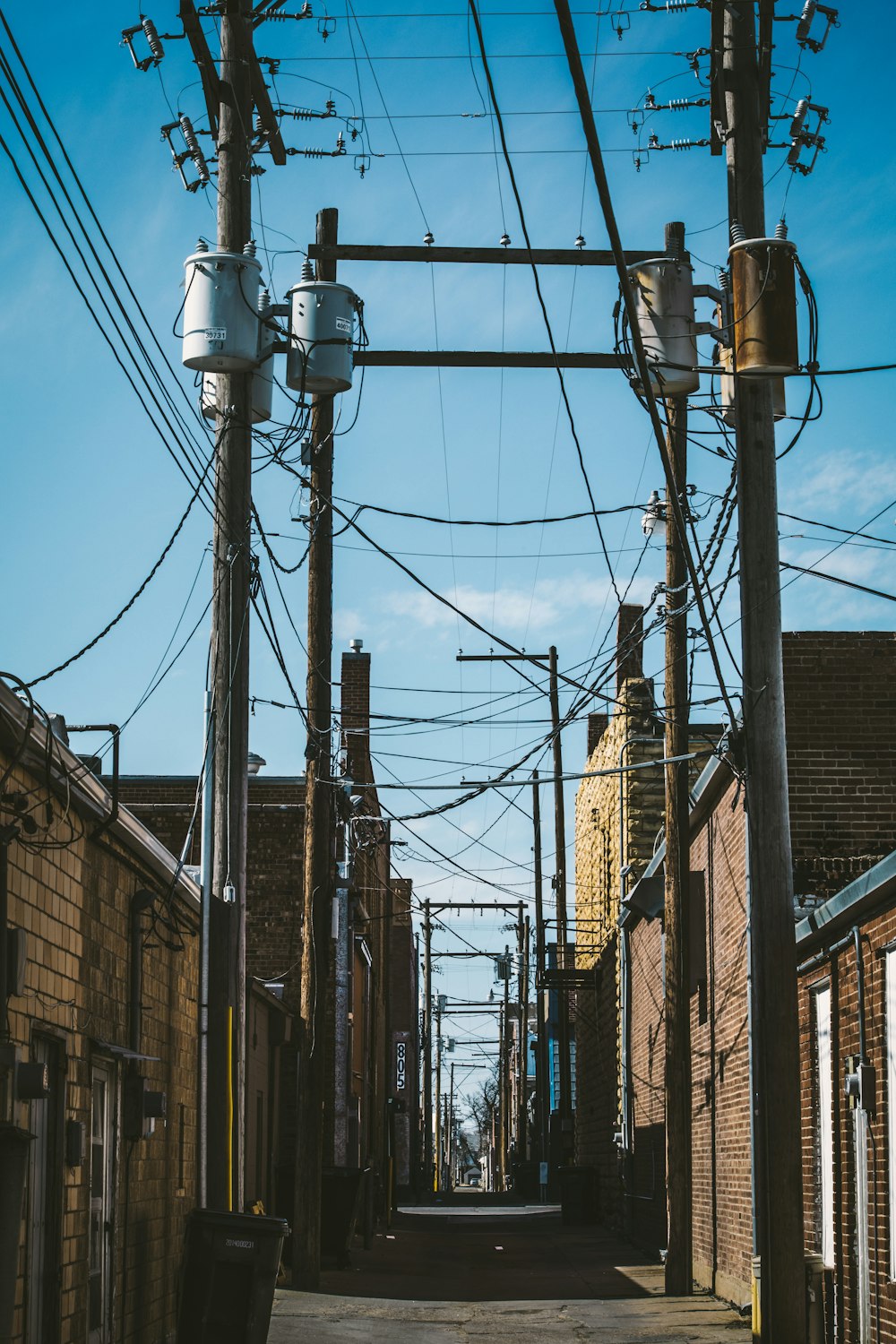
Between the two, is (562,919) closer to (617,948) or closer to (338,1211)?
(617,948)

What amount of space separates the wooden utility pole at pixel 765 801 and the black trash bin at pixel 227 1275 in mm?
3140

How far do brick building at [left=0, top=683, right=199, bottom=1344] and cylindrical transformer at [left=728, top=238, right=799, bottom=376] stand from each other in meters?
4.93

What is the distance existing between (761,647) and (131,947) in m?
4.62

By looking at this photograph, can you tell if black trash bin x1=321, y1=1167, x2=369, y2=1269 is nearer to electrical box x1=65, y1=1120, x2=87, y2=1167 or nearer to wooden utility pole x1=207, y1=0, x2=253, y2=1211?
wooden utility pole x1=207, y1=0, x2=253, y2=1211

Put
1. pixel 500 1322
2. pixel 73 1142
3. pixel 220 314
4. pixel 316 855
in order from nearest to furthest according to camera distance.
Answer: pixel 73 1142 < pixel 220 314 < pixel 500 1322 < pixel 316 855

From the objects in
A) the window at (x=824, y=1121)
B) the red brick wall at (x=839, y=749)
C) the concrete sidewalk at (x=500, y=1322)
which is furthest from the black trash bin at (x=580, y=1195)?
the window at (x=824, y=1121)

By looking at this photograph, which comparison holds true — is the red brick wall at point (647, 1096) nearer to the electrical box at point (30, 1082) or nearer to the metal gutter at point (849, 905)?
the metal gutter at point (849, 905)

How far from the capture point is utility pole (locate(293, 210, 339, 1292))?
17219mm

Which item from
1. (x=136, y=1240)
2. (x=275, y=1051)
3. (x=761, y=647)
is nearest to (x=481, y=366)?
(x=761, y=647)

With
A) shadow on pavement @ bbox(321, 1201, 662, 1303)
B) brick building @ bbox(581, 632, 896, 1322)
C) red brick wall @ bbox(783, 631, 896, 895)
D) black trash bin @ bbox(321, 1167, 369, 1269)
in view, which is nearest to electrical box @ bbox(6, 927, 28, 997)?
brick building @ bbox(581, 632, 896, 1322)

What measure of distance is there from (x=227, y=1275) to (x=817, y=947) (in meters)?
5.06

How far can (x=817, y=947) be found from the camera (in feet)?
43.0

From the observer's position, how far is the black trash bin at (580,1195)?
106ft

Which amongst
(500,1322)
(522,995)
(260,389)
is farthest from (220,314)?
(522,995)
